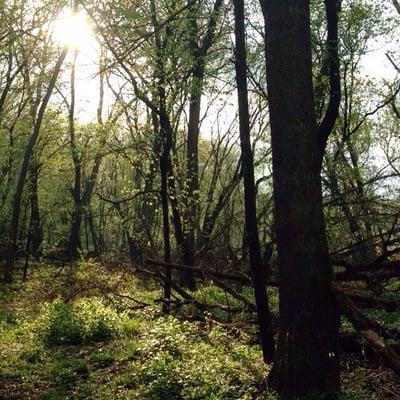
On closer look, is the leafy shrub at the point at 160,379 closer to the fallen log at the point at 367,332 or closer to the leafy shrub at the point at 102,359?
the leafy shrub at the point at 102,359

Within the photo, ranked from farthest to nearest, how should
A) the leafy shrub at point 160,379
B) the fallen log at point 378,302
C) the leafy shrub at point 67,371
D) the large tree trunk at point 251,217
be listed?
the fallen log at point 378,302 → the leafy shrub at point 67,371 → the large tree trunk at point 251,217 → the leafy shrub at point 160,379

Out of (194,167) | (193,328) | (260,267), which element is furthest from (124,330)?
(194,167)

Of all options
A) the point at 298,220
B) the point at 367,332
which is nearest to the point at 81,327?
the point at 298,220

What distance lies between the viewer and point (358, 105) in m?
21.2

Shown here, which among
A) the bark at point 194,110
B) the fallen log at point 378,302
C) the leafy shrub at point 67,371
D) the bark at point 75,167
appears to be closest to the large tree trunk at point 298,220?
the fallen log at point 378,302

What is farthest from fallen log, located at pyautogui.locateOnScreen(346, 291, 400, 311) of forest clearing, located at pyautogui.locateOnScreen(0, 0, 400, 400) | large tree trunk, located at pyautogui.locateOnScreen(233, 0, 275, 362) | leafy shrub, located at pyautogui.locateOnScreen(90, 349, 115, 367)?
leafy shrub, located at pyautogui.locateOnScreen(90, 349, 115, 367)

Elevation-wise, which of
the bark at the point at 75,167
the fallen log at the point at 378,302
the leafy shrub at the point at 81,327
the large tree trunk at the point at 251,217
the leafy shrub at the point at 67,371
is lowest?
the leafy shrub at the point at 67,371

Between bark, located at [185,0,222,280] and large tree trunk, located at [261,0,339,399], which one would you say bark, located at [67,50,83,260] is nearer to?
bark, located at [185,0,222,280]

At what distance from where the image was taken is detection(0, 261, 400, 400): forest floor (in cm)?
692

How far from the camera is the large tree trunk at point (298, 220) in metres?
6.03

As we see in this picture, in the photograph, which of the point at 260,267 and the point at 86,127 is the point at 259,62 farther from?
the point at 260,267

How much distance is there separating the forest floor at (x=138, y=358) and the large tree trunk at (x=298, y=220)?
1.70 feet

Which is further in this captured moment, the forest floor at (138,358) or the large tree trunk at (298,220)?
the forest floor at (138,358)

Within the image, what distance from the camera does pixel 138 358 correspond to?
29.4 feet
